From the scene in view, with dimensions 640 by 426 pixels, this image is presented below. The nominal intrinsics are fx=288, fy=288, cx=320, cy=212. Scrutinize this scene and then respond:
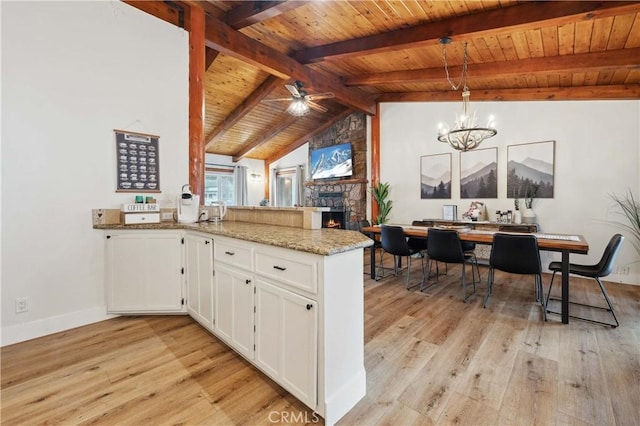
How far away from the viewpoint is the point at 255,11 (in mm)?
3129

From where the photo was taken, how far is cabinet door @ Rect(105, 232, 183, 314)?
2.53 meters

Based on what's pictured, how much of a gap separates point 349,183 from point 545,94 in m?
3.77

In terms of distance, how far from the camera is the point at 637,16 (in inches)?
103

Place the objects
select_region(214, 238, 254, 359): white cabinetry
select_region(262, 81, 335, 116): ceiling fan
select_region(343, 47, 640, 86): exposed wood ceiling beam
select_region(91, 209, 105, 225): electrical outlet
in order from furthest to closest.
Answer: select_region(262, 81, 335, 116): ceiling fan → select_region(343, 47, 640, 86): exposed wood ceiling beam → select_region(91, 209, 105, 225): electrical outlet → select_region(214, 238, 254, 359): white cabinetry

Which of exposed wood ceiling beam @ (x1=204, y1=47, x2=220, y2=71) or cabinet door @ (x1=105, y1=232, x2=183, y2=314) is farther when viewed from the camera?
exposed wood ceiling beam @ (x1=204, y1=47, x2=220, y2=71)

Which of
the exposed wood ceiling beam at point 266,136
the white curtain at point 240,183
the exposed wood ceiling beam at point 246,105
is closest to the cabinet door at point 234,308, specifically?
the exposed wood ceiling beam at point 246,105

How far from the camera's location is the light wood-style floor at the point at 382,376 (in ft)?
4.86

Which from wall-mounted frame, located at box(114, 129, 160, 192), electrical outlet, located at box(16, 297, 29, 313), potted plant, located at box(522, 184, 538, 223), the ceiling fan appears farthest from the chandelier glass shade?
potted plant, located at box(522, 184, 538, 223)

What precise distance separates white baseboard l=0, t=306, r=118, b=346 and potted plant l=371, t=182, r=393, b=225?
15.3 ft

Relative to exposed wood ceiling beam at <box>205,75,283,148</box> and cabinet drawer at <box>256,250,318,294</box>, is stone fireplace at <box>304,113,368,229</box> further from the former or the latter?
cabinet drawer at <box>256,250,318,294</box>

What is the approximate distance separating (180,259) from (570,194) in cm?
517

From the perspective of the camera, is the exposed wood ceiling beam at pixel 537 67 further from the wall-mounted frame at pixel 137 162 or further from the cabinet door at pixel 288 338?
the cabinet door at pixel 288 338

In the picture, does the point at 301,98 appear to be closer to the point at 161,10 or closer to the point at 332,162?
the point at 161,10

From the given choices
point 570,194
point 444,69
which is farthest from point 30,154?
point 570,194
